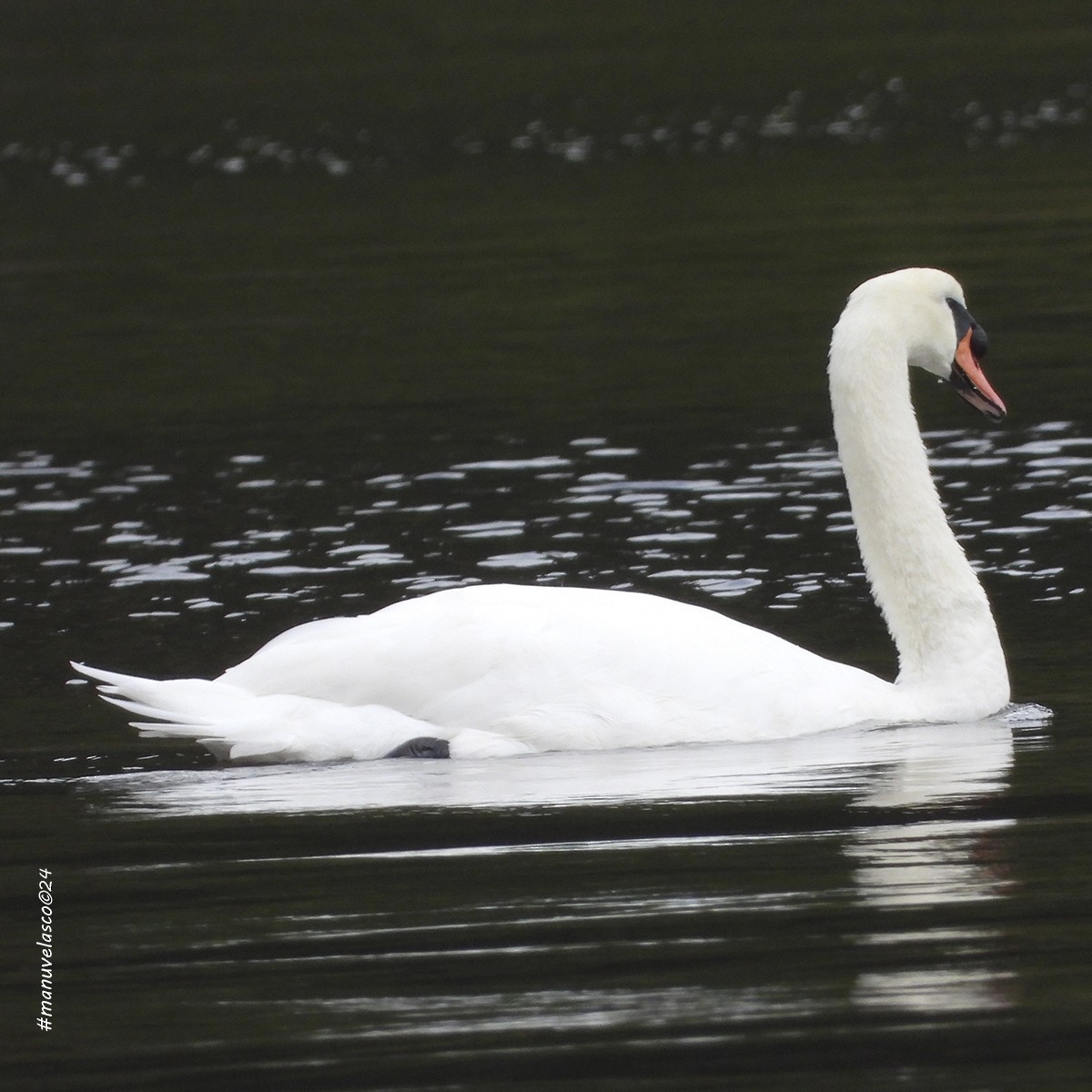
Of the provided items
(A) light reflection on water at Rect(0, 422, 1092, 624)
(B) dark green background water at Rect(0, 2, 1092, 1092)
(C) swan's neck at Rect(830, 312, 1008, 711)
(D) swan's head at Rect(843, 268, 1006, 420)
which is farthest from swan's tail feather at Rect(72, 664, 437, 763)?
(A) light reflection on water at Rect(0, 422, 1092, 624)

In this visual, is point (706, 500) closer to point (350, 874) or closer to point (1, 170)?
point (350, 874)

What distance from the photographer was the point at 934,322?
30.5 feet

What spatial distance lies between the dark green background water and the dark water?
0.02 metres

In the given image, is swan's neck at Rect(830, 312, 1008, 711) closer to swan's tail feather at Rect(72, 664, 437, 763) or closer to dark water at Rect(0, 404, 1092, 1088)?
dark water at Rect(0, 404, 1092, 1088)

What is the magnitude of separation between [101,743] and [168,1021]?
3265 millimetres

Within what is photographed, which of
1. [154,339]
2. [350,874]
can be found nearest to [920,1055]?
[350,874]

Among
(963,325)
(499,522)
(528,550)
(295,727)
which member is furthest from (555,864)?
(499,522)

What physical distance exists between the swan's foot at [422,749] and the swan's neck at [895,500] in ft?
5.58

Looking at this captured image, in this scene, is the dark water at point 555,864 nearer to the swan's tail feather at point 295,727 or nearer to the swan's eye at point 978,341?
the swan's tail feather at point 295,727

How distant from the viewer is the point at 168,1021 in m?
5.59

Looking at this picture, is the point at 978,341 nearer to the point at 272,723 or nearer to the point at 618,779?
the point at 618,779

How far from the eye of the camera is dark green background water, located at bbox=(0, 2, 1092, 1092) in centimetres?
557

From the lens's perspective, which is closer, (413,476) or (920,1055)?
(920,1055)

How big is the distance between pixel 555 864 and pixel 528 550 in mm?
5048
